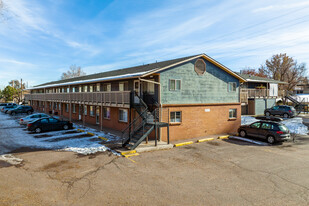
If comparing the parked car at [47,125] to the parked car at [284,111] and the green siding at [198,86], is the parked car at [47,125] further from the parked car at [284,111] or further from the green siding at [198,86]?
the parked car at [284,111]

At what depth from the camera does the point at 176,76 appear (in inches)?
660

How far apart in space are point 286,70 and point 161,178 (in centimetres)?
6432

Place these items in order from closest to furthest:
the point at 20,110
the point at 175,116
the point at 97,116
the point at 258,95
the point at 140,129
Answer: the point at 140,129 → the point at 175,116 → the point at 97,116 → the point at 258,95 → the point at 20,110

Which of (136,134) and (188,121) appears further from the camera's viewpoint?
(188,121)

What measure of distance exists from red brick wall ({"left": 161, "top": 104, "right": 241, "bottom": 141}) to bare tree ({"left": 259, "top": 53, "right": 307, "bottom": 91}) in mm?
48827

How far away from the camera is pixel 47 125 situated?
1986 centimetres

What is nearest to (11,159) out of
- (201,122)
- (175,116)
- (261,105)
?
(175,116)

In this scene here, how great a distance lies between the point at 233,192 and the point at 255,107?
1153 inches

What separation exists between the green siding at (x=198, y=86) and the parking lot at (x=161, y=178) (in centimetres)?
511

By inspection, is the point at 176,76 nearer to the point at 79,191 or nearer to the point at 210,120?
the point at 210,120

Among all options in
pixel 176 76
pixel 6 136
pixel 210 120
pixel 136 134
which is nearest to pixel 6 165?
pixel 136 134

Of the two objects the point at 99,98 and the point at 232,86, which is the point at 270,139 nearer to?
the point at 232,86

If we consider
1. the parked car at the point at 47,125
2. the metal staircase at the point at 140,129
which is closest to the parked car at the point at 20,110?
the parked car at the point at 47,125

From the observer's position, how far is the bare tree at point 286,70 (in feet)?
190
